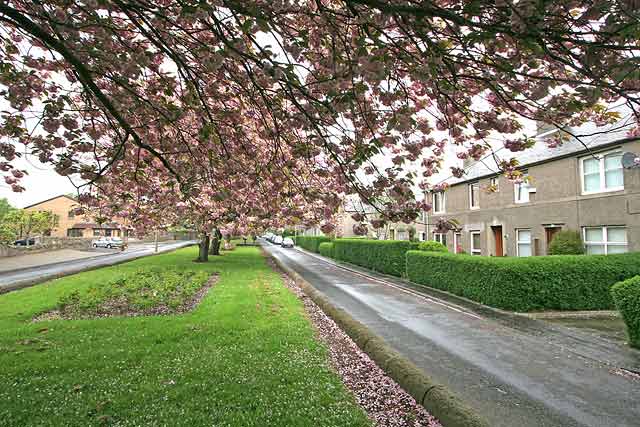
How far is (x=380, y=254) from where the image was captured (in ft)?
74.4

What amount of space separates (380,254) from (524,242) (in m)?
7.84

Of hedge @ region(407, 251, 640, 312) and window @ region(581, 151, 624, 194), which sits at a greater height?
window @ region(581, 151, 624, 194)

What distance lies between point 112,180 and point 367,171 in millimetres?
4770

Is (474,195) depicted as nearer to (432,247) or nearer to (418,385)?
(432,247)

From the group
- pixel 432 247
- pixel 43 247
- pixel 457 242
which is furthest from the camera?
pixel 43 247

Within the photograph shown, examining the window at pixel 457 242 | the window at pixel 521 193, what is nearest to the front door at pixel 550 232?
the window at pixel 521 193

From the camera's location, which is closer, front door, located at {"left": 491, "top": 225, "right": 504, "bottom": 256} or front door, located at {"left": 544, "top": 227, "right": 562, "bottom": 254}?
front door, located at {"left": 544, "top": 227, "right": 562, "bottom": 254}

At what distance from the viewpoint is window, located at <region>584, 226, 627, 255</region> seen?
14.0 m

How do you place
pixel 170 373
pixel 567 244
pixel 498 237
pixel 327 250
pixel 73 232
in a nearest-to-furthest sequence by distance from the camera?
pixel 170 373, pixel 567 244, pixel 498 237, pixel 327 250, pixel 73 232

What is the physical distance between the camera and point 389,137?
526 centimetres

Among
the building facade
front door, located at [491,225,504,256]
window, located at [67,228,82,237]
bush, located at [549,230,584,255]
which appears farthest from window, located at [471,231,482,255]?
window, located at [67,228,82,237]

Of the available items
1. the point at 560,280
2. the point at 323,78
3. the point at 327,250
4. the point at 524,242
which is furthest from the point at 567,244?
the point at 327,250

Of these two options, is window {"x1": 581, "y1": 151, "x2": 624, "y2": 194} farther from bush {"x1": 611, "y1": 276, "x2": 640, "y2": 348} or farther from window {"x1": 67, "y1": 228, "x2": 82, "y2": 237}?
window {"x1": 67, "y1": 228, "x2": 82, "y2": 237}

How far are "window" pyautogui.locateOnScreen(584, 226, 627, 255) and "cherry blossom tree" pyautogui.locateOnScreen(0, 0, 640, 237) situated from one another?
493 inches
